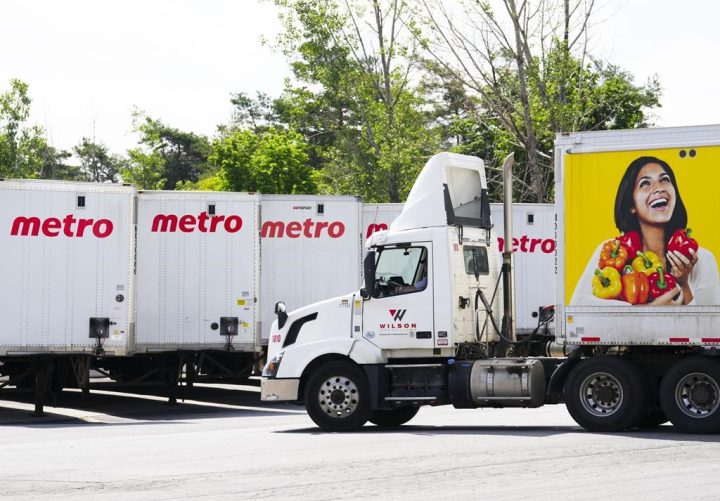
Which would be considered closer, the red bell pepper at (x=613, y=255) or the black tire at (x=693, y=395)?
the black tire at (x=693, y=395)

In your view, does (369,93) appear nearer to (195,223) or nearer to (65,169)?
(195,223)

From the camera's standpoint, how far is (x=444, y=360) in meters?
17.7

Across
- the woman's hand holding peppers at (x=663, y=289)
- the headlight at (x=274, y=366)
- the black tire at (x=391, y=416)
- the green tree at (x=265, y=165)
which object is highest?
the green tree at (x=265, y=165)

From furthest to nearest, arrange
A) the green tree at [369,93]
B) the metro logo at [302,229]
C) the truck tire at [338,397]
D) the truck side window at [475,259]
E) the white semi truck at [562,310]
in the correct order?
the green tree at [369,93] → the metro logo at [302,229] → the truck side window at [475,259] → the truck tire at [338,397] → the white semi truck at [562,310]

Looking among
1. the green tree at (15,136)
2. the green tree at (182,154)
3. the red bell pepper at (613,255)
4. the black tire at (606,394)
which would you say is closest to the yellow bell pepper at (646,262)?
the red bell pepper at (613,255)

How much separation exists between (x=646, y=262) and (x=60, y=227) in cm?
1082

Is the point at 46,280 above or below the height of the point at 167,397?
above

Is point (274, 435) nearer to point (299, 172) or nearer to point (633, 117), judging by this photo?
point (633, 117)

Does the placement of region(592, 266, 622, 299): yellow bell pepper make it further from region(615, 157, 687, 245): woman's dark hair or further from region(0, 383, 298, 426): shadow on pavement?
region(0, 383, 298, 426): shadow on pavement

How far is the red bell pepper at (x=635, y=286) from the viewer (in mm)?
16109

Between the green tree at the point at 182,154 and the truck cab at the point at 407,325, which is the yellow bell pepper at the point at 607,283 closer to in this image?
the truck cab at the point at 407,325

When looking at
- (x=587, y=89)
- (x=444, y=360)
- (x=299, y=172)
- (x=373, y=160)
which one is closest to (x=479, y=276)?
(x=444, y=360)

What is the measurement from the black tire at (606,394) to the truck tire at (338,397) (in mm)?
2966

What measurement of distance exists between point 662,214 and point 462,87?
25592 millimetres
